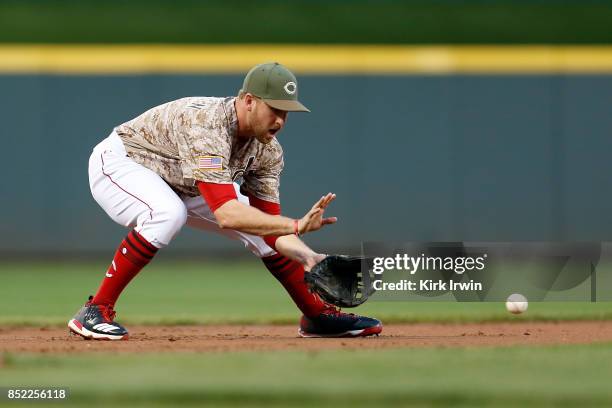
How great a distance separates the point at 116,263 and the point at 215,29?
7219 millimetres

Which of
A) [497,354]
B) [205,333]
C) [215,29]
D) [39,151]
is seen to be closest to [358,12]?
[215,29]

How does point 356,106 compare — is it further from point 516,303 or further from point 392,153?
point 516,303

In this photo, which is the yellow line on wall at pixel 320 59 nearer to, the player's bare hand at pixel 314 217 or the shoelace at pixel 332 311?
the shoelace at pixel 332 311

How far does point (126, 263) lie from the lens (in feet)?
17.7

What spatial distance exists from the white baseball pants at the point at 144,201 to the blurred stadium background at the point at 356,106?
607 centimetres

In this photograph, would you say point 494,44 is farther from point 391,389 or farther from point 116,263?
point 391,389

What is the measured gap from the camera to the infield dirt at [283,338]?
509cm

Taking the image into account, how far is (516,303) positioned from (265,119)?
2333mm

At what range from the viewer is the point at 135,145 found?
5688 millimetres

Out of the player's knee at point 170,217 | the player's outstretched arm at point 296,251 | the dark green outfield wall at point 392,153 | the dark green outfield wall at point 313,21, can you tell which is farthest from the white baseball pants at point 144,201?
the dark green outfield wall at point 313,21

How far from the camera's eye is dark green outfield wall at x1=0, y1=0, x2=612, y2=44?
12.2 metres

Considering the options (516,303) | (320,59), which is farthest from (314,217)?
(320,59)

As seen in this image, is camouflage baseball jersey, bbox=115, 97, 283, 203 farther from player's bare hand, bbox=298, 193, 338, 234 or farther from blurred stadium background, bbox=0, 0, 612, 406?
blurred stadium background, bbox=0, 0, 612, 406

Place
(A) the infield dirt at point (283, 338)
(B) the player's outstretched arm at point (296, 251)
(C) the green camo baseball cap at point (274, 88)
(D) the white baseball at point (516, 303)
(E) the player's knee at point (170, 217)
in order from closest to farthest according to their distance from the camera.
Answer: (A) the infield dirt at point (283, 338)
(C) the green camo baseball cap at point (274, 88)
(E) the player's knee at point (170, 217)
(B) the player's outstretched arm at point (296, 251)
(D) the white baseball at point (516, 303)
